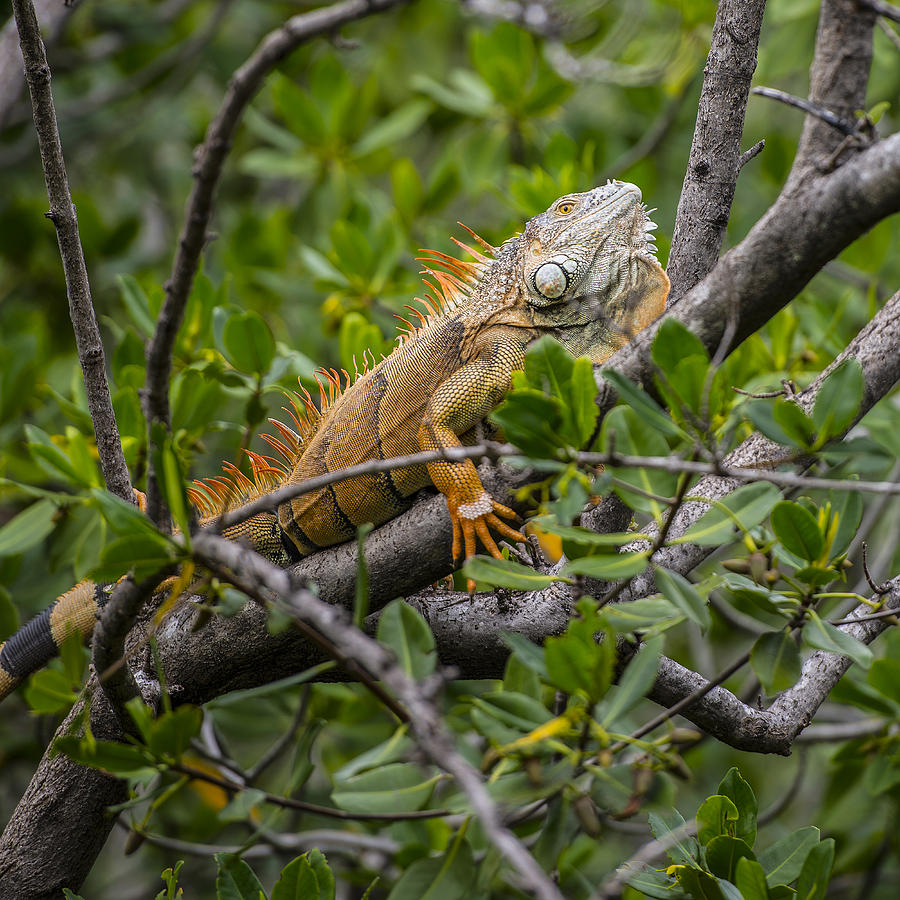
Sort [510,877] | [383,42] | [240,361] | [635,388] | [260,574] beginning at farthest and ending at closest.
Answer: [383,42] → [240,361] → [510,877] → [635,388] → [260,574]

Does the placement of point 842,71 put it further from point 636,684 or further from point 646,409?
point 636,684

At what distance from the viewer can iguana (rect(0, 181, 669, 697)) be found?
3.38m

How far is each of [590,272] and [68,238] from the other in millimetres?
2006

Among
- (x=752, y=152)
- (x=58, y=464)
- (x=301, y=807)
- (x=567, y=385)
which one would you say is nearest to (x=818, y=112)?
(x=752, y=152)

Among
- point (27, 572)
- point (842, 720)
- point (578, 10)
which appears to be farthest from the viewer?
point (578, 10)

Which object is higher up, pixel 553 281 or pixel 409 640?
pixel 409 640

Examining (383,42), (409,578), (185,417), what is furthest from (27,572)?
(383,42)

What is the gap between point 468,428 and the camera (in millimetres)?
3393

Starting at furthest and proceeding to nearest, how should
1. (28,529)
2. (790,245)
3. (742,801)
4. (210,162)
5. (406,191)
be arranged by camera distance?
(406,191) < (28,529) < (742,801) < (790,245) < (210,162)

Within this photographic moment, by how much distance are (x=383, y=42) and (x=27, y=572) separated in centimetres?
505

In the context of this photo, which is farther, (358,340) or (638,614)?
(358,340)

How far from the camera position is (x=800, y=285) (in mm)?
2086

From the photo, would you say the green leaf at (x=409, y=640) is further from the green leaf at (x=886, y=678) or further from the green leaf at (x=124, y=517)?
the green leaf at (x=886, y=678)

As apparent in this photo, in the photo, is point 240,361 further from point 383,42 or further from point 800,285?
point 383,42
